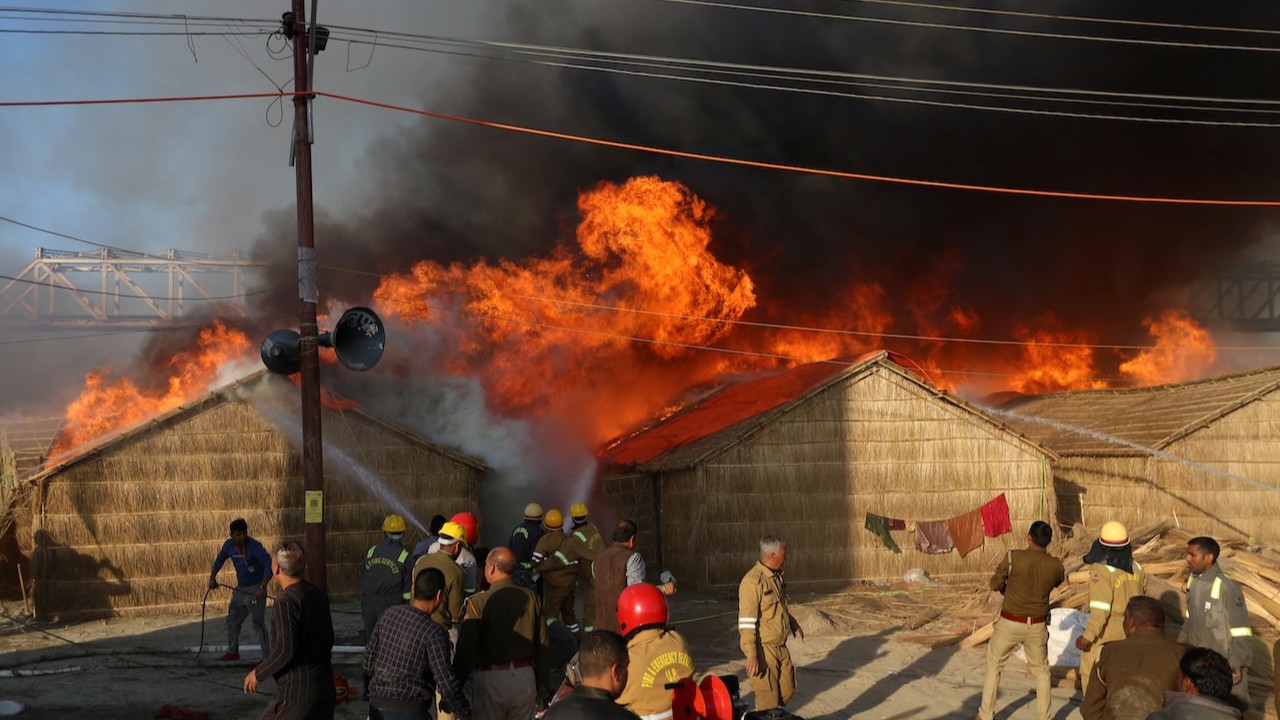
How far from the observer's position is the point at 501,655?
7.69 m

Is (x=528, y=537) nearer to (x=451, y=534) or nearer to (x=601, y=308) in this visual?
(x=451, y=534)

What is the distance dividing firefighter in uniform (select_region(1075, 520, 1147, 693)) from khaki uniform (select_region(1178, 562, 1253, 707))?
766 millimetres

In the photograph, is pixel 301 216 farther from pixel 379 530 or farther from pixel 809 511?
pixel 809 511

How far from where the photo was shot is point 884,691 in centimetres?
1204

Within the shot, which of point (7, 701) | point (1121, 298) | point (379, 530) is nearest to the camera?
point (7, 701)

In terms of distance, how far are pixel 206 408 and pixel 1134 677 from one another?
52.9ft

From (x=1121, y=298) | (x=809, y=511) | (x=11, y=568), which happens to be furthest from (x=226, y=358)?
(x=1121, y=298)

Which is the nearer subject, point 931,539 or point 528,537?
point 528,537

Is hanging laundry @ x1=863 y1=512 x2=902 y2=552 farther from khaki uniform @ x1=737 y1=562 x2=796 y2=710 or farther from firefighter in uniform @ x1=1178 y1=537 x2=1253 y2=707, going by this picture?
khaki uniform @ x1=737 y1=562 x2=796 y2=710

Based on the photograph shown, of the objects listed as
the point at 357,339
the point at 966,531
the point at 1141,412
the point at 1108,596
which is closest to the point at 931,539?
the point at 966,531

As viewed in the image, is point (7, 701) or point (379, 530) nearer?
point (7, 701)

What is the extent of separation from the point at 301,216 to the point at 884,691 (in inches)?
346

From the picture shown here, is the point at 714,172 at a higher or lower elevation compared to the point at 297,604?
higher

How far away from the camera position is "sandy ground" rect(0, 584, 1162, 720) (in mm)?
11164
